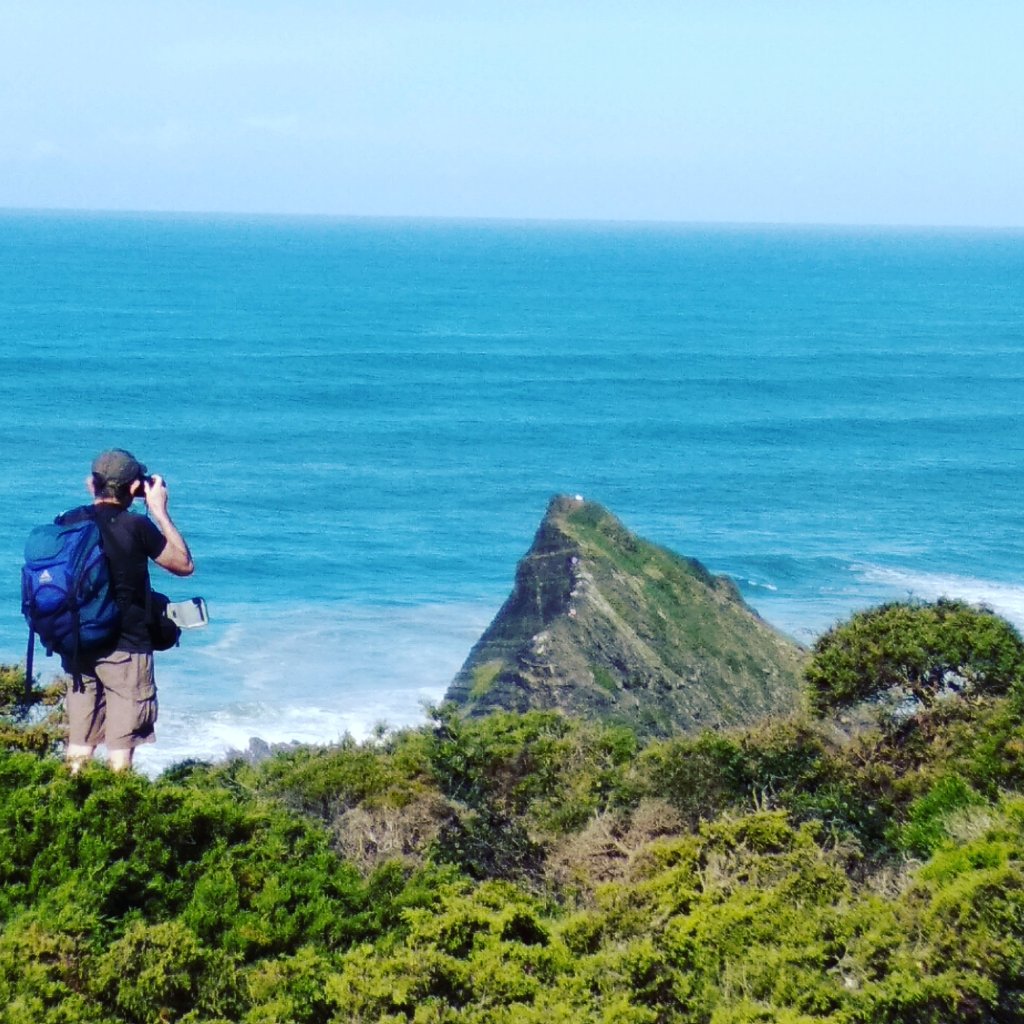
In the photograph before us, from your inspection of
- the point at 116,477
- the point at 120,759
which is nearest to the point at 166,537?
the point at 116,477

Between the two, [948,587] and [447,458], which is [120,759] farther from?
[447,458]

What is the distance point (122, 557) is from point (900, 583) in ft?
142

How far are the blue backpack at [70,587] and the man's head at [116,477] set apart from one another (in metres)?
0.15

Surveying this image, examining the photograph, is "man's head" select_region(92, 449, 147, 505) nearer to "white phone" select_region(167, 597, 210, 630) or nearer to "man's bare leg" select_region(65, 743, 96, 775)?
"white phone" select_region(167, 597, 210, 630)

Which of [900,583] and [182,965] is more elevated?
[182,965]

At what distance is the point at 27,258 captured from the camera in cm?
19812

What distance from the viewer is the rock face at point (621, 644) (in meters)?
24.7

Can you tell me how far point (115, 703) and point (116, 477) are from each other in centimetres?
132

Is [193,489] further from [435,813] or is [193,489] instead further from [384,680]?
[435,813]

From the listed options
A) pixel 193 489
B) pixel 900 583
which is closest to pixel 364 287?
pixel 193 489

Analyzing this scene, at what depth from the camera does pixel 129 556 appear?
7746mm

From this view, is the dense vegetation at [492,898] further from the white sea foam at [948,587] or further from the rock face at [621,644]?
the white sea foam at [948,587]

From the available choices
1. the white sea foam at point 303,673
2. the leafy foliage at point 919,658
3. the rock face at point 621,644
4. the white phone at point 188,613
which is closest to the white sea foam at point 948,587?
the white sea foam at point 303,673

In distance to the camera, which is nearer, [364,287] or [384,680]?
[384,680]
